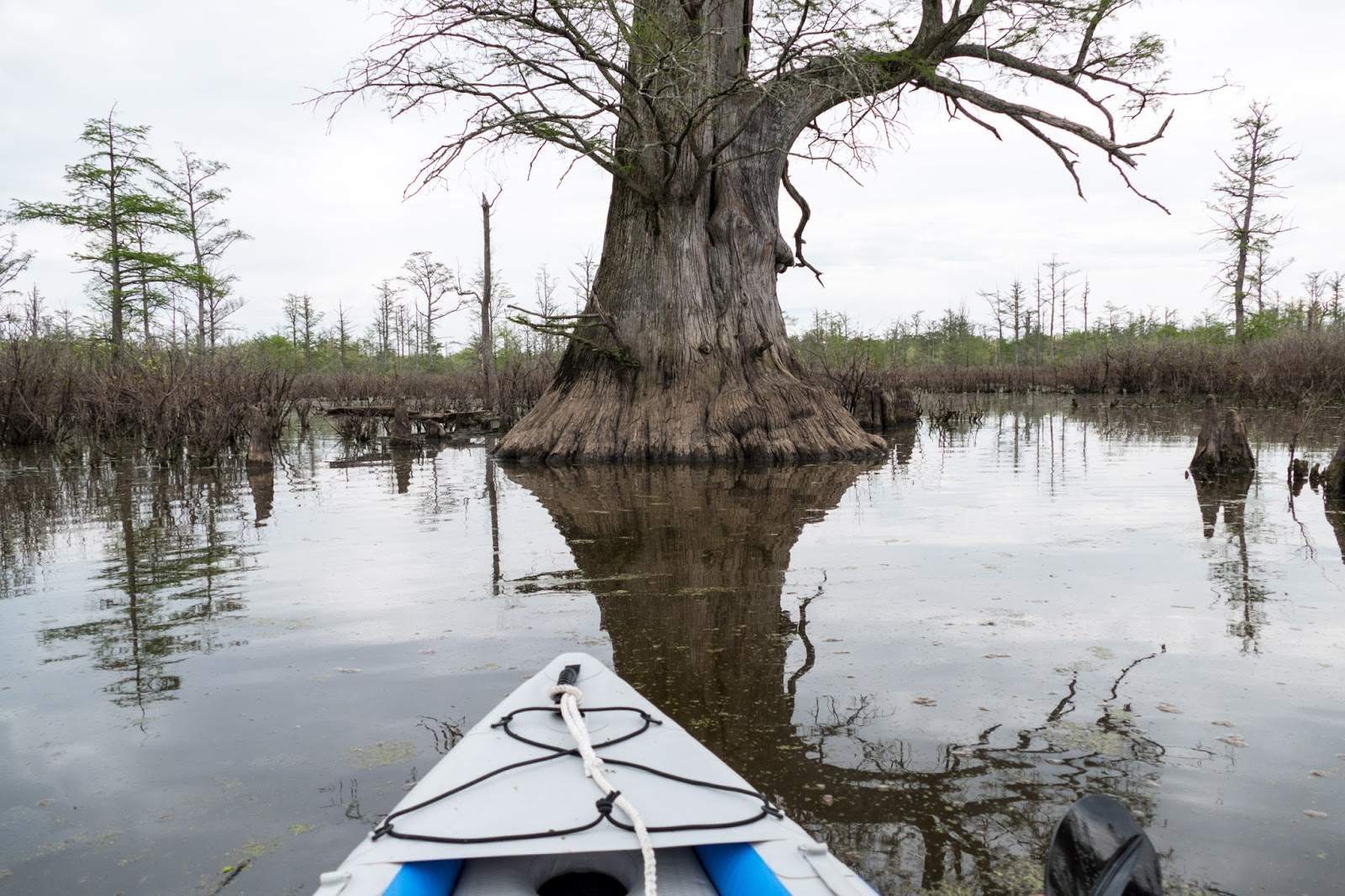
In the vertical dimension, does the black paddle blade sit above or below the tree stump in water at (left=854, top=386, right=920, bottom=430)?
below

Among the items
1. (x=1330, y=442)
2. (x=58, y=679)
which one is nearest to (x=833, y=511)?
(x=58, y=679)

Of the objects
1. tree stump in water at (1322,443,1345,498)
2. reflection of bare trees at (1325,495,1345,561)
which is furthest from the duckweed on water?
tree stump in water at (1322,443,1345,498)

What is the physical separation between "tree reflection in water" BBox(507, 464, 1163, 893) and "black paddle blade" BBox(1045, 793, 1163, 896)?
568 mm

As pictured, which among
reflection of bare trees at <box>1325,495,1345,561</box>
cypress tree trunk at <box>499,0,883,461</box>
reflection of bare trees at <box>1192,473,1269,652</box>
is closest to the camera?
reflection of bare trees at <box>1192,473,1269,652</box>

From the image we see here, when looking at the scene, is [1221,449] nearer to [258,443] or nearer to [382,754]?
[382,754]

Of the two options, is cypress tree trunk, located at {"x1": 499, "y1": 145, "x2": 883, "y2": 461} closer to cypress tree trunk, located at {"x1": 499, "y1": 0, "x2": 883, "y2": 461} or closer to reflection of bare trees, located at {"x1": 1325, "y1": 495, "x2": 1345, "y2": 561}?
cypress tree trunk, located at {"x1": 499, "y1": 0, "x2": 883, "y2": 461}

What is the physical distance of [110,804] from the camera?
100 inches

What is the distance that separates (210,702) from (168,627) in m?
1.21

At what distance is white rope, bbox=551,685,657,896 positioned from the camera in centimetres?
175

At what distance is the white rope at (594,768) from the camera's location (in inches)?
69.1

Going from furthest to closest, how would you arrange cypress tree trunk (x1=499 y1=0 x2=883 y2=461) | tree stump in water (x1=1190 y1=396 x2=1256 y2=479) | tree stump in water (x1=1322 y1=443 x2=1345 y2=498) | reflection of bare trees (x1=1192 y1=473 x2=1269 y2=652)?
cypress tree trunk (x1=499 y1=0 x2=883 y2=461)
tree stump in water (x1=1190 y1=396 x2=1256 y2=479)
tree stump in water (x1=1322 y1=443 x2=1345 y2=498)
reflection of bare trees (x1=1192 y1=473 x2=1269 y2=652)

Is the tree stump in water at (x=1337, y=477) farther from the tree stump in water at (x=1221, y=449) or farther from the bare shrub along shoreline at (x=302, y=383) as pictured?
the bare shrub along shoreline at (x=302, y=383)

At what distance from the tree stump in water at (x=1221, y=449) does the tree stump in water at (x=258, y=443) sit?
10.7 metres

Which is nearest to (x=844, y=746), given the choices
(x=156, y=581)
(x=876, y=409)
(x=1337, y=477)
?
(x=156, y=581)
